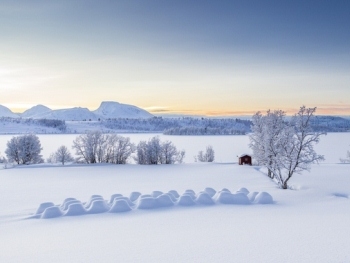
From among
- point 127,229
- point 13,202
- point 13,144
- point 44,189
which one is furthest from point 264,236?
point 13,144

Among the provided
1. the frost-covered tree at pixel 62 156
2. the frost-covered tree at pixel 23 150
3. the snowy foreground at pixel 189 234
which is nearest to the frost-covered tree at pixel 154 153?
the frost-covered tree at pixel 62 156

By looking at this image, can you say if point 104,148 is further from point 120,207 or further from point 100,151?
point 120,207

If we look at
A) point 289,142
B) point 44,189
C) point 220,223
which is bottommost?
point 44,189

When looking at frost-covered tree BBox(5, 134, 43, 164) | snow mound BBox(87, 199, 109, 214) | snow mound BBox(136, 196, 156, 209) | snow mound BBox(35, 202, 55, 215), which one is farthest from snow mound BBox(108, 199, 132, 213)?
frost-covered tree BBox(5, 134, 43, 164)

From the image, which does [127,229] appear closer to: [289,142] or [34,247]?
[34,247]

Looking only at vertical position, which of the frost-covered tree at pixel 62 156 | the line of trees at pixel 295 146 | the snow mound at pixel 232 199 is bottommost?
the frost-covered tree at pixel 62 156

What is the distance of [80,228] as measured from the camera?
13.2 metres

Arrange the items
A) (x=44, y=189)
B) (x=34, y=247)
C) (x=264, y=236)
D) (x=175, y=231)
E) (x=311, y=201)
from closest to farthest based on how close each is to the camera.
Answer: (x=34, y=247), (x=264, y=236), (x=175, y=231), (x=311, y=201), (x=44, y=189)

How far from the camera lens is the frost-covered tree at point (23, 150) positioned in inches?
2391

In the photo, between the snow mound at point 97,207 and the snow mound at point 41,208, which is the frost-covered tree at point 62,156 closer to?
the snow mound at point 41,208

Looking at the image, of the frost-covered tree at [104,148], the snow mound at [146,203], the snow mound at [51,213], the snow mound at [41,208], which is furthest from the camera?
the frost-covered tree at [104,148]

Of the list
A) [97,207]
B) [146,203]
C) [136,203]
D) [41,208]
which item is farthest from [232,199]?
[41,208]

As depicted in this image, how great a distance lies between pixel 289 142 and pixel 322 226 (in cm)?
1681

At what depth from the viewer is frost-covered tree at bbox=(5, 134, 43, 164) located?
2391 inches
